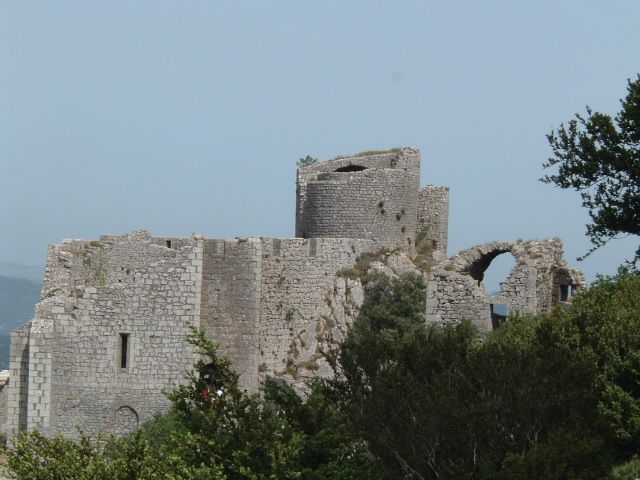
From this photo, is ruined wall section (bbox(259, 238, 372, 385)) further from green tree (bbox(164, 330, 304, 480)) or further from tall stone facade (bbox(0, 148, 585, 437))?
green tree (bbox(164, 330, 304, 480))

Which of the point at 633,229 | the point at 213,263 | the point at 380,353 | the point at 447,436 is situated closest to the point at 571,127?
the point at 633,229

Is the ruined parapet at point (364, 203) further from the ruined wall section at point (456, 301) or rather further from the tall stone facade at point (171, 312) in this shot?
the ruined wall section at point (456, 301)

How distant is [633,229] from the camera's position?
28.0 m

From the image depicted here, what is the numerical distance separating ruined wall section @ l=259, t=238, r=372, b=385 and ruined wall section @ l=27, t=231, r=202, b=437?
157 inches

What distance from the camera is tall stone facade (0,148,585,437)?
3509cm

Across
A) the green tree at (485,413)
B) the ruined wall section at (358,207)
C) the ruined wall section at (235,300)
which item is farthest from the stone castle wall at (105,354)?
the green tree at (485,413)

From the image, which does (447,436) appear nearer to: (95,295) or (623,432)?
(623,432)

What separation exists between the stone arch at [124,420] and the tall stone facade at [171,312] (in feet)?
0.07

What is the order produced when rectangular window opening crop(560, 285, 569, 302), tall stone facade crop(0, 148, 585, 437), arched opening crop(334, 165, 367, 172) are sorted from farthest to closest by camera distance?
arched opening crop(334, 165, 367, 172) → tall stone facade crop(0, 148, 585, 437) → rectangular window opening crop(560, 285, 569, 302)

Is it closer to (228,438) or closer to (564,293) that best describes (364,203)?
(564,293)

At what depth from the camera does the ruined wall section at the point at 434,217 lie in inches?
1716

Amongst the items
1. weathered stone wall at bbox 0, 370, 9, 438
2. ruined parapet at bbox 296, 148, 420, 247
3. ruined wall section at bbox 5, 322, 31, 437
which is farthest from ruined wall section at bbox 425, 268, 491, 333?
weathered stone wall at bbox 0, 370, 9, 438

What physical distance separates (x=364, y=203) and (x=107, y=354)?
32.0 feet

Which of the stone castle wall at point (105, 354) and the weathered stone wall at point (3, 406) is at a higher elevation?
the stone castle wall at point (105, 354)
